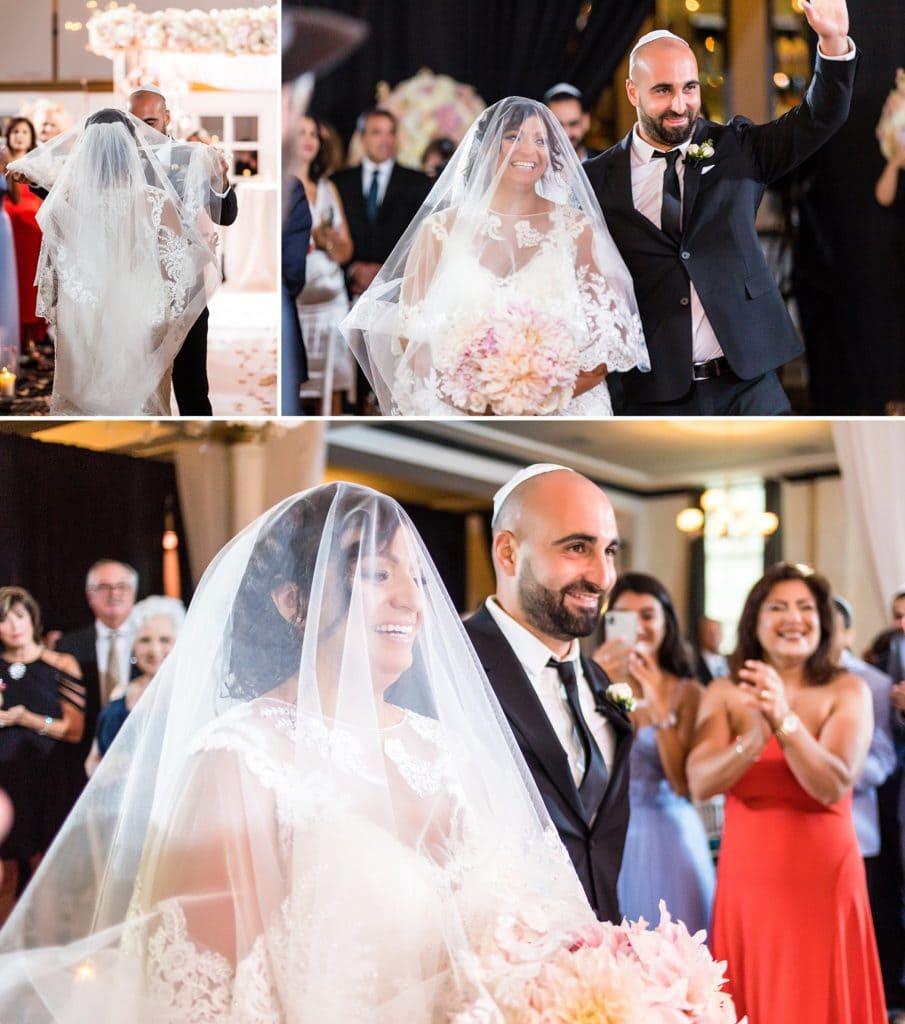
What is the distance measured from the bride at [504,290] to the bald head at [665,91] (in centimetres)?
24

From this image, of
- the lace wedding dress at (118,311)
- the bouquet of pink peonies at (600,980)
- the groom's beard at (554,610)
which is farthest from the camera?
the lace wedding dress at (118,311)

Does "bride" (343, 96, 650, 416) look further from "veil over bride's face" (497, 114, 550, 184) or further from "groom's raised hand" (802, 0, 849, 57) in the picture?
"groom's raised hand" (802, 0, 849, 57)

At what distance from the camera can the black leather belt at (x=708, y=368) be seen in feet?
10.6

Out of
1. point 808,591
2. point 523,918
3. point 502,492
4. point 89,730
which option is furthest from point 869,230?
point 89,730

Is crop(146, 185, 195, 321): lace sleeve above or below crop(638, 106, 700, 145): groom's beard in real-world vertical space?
below

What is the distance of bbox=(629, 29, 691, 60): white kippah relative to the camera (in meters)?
3.21

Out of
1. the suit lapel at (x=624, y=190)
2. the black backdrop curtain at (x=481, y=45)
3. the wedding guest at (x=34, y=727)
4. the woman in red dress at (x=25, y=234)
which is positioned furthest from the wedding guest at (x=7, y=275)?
the suit lapel at (x=624, y=190)

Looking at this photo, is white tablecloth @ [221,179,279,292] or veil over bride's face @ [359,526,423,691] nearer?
veil over bride's face @ [359,526,423,691]

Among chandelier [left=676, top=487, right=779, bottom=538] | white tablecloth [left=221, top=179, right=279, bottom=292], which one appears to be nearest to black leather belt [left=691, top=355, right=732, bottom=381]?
chandelier [left=676, top=487, right=779, bottom=538]

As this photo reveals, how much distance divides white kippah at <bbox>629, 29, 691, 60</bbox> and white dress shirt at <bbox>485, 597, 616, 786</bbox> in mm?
1462

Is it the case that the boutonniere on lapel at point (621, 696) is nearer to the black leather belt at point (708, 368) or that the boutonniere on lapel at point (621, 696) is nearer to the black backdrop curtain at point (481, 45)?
the black leather belt at point (708, 368)

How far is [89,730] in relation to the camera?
3129mm

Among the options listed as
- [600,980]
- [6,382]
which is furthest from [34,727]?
[600,980]

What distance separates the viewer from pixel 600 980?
2045 mm
